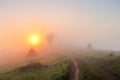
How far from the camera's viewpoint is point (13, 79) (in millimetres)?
50000

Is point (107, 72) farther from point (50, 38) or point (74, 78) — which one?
point (50, 38)

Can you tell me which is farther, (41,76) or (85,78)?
(41,76)

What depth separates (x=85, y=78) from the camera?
41375 mm

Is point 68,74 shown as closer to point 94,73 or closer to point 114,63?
point 94,73

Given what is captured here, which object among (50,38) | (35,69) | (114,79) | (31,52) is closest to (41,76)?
(35,69)

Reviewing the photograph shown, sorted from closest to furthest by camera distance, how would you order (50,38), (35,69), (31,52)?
(35,69), (31,52), (50,38)

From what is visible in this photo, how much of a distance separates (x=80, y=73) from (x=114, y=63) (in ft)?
42.3

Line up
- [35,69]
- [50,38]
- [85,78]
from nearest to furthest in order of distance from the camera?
[85,78]
[35,69]
[50,38]

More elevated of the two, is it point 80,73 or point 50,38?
point 50,38

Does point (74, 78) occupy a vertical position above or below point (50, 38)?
below

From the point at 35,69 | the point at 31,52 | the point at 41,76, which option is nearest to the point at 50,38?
the point at 31,52

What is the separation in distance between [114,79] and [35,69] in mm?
25320

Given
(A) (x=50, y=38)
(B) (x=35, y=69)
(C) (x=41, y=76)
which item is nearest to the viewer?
(C) (x=41, y=76)

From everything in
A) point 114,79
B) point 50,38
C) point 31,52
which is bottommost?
point 114,79
